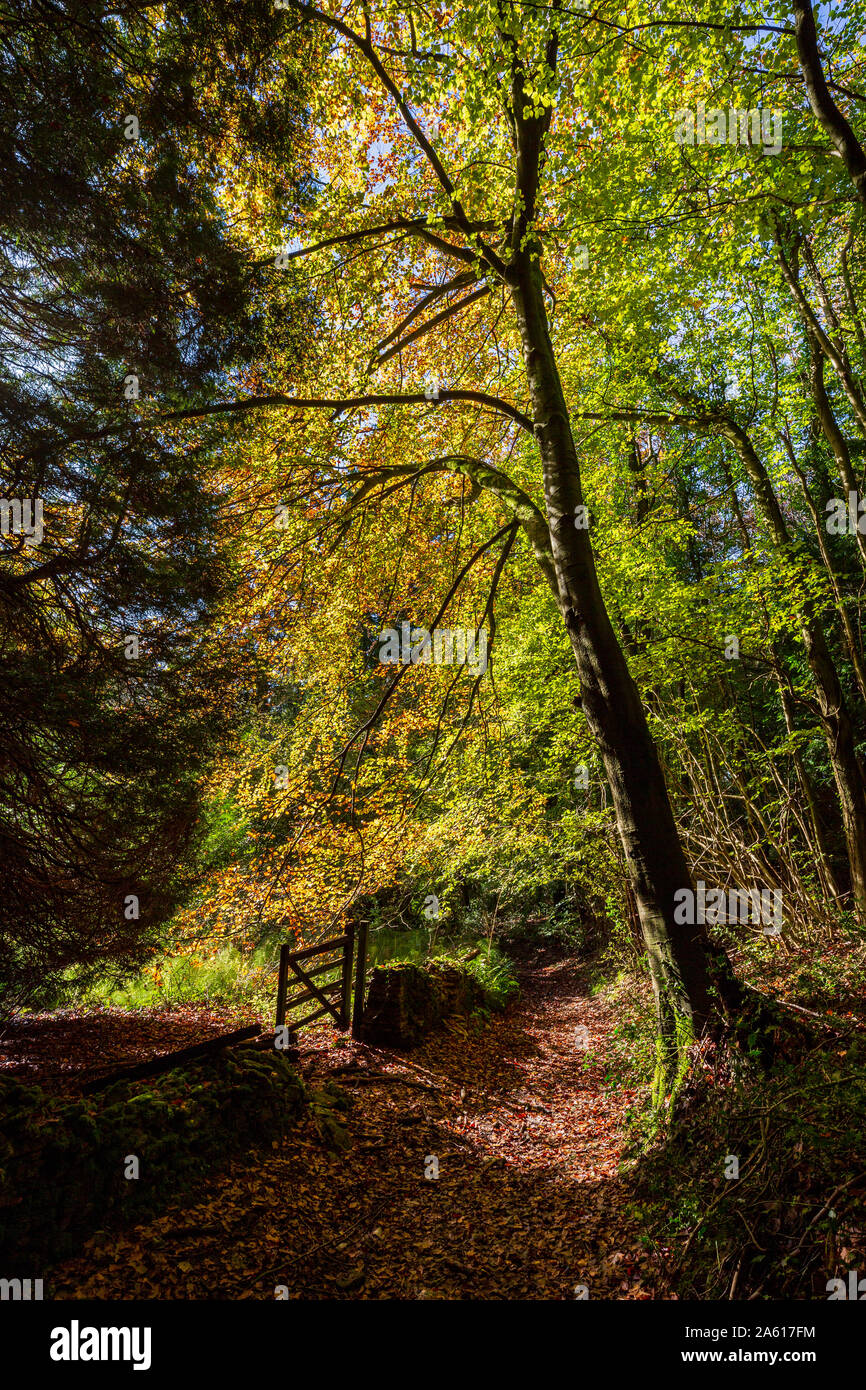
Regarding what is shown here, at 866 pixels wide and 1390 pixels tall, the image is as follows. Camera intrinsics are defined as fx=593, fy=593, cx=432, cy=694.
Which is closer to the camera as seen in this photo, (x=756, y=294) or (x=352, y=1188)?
(x=352, y=1188)

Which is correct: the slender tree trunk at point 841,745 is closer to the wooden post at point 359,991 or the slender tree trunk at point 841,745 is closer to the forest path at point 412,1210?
the forest path at point 412,1210

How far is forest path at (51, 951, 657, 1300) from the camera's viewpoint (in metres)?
3.20

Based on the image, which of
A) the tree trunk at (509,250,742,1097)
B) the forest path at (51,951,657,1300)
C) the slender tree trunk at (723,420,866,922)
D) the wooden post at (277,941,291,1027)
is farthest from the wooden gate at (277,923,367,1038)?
the slender tree trunk at (723,420,866,922)

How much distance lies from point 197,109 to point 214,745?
15.2ft

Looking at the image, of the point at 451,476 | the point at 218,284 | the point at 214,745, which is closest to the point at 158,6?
the point at 218,284

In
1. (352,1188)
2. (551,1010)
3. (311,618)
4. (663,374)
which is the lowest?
(551,1010)

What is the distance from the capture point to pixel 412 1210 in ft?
13.5

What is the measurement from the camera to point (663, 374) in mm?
9281

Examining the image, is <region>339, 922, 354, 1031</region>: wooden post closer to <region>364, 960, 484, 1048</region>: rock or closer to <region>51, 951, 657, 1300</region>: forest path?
<region>364, 960, 484, 1048</region>: rock

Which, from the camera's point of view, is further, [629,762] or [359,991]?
[359,991]

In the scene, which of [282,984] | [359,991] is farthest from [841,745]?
[282,984]

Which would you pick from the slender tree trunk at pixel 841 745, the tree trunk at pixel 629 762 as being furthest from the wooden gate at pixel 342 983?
the slender tree trunk at pixel 841 745

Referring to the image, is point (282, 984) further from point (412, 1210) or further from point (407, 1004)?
point (412, 1210)
